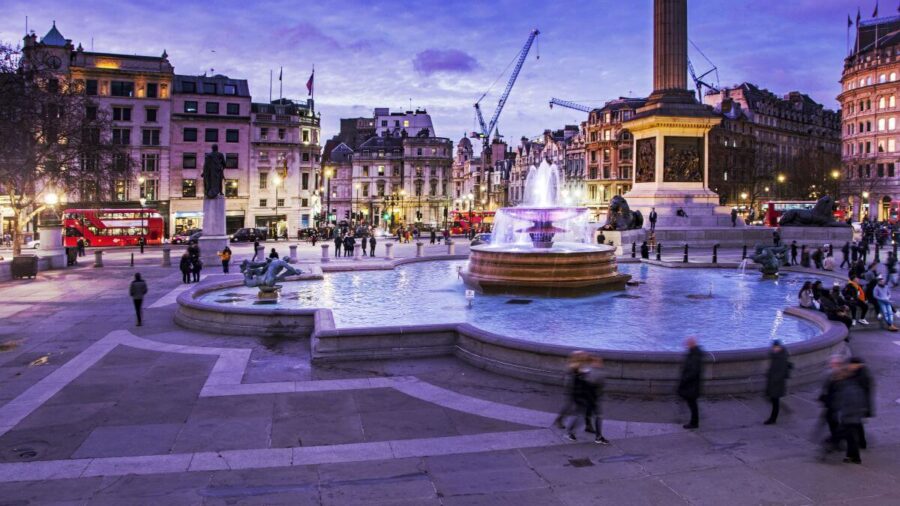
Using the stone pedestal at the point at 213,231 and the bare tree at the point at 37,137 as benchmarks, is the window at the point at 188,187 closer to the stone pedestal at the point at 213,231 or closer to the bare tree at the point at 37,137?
the bare tree at the point at 37,137

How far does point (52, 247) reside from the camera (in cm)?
3547

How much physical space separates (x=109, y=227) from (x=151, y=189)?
17.0m

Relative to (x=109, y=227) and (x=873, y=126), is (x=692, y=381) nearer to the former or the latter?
(x=109, y=227)

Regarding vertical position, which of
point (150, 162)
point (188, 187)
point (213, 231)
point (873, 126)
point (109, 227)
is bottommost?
point (213, 231)

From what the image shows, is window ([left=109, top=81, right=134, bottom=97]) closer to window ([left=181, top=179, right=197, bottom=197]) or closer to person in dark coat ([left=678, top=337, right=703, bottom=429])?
window ([left=181, top=179, right=197, bottom=197])

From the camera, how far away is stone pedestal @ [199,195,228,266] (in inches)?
1414

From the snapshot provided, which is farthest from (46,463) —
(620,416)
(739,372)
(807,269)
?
(807,269)

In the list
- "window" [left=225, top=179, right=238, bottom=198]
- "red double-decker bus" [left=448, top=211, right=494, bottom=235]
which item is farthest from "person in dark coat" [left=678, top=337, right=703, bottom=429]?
"window" [left=225, top=179, right=238, bottom=198]

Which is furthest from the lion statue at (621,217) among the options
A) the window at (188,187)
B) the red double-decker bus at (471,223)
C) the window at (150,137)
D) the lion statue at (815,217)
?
the window at (150,137)

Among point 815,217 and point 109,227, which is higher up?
point 815,217

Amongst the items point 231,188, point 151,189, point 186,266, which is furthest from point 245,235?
point 186,266

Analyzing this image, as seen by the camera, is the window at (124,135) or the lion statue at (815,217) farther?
the window at (124,135)

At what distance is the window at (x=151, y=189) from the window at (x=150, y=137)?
13.2ft

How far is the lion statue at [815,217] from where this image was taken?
43031mm
